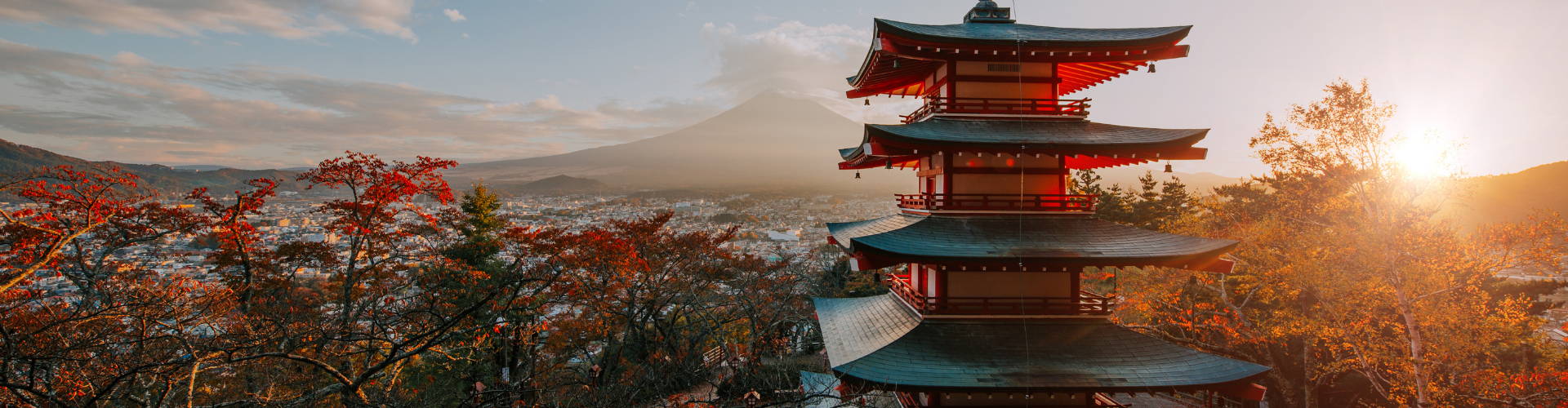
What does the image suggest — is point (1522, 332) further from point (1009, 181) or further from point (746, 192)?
point (746, 192)

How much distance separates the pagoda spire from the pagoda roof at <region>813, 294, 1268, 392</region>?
5.49m

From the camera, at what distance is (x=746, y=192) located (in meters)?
115

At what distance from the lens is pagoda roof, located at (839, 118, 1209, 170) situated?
809 cm

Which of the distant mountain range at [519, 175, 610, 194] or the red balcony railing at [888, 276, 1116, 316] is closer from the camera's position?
the red balcony railing at [888, 276, 1116, 316]

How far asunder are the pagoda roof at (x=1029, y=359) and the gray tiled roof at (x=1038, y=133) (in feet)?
8.96

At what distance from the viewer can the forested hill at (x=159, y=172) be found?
17.7m

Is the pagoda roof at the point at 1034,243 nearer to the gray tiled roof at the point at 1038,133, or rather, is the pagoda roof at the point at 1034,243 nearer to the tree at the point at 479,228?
the gray tiled roof at the point at 1038,133

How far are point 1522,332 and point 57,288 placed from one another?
4205 cm

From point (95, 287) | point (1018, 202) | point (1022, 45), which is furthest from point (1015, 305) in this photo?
point (95, 287)

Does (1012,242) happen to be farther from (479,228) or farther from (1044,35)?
(479,228)

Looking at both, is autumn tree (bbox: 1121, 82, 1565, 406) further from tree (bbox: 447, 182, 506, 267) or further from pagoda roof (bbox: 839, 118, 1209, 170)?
tree (bbox: 447, 182, 506, 267)

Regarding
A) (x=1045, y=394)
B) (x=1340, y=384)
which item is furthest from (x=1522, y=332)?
(x=1045, y=394)

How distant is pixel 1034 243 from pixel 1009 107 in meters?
2.43

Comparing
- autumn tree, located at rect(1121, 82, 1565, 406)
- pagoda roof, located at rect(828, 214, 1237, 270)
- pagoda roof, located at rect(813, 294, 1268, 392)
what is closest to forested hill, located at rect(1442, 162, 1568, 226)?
autumn tree, located at rect(1121, 82, 1565, 406)
